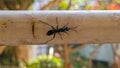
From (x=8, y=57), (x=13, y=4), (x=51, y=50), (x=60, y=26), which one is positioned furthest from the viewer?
(x=51, y=50)

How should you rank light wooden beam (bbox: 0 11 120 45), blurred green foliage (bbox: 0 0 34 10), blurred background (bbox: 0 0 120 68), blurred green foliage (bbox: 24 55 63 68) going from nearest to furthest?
→ light wooden beam (bbox: 0 11 120 45) → blurred green foliage (bbox: 0 0 34 10) → blurred background (bbox: 0 0 120 68) → blurred green foliage (bbox: 24 55 63 68)

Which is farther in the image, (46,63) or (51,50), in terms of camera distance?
(51,50)

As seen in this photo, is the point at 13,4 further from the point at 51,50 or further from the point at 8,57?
the point at 51,50

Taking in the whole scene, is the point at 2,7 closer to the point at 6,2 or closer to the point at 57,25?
the point at 6,2

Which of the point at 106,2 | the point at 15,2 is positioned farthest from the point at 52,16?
the point at 106,2

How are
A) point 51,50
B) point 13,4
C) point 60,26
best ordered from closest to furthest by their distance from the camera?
point 60,26, point 13,4, point 51,50

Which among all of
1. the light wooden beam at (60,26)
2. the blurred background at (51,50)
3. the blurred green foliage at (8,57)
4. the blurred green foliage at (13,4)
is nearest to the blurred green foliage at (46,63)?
the blurred background at (51,50)

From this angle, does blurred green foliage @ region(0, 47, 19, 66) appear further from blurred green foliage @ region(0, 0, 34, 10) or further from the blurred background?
blurred green foliage @ region(0, 0, 34, 10)

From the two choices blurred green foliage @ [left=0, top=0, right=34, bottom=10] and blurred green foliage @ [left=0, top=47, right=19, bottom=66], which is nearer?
blurred green foliage @ [left=0, top=0, right=34, bottom=10]

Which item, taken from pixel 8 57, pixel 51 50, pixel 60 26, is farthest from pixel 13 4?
pixel 51 50

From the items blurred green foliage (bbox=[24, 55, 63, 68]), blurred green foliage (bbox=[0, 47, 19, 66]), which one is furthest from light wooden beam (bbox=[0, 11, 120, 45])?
blurred green foliage (bbox=[0, 47, 19, 66])

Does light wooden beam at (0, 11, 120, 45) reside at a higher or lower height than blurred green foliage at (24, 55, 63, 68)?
higher
